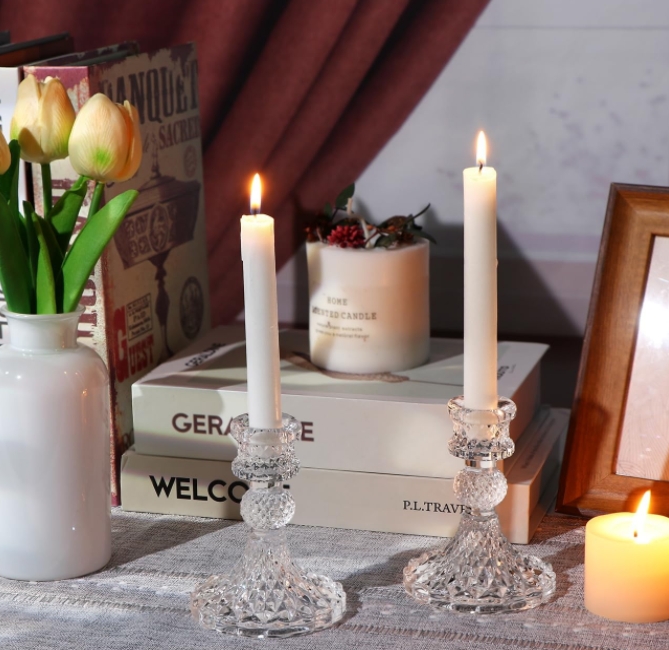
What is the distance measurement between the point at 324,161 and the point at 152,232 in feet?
0.69

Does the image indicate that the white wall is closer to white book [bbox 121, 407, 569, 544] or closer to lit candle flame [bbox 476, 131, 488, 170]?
white book [bbox 121, 407, 569, 544]

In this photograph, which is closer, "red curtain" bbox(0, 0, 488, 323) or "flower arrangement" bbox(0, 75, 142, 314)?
"flower arrangement" bbox(0, 75, 142, 314)

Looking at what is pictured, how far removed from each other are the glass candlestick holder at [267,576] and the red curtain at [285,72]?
1.38 feet

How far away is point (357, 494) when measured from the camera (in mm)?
750

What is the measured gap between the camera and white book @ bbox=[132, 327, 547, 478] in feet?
2.40

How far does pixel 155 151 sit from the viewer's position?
2.79 feet

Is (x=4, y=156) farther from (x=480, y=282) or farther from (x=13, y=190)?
(x=480, y=282)

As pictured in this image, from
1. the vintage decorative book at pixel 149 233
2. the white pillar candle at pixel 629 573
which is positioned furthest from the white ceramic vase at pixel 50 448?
the white pillar candle at pixel 629 573

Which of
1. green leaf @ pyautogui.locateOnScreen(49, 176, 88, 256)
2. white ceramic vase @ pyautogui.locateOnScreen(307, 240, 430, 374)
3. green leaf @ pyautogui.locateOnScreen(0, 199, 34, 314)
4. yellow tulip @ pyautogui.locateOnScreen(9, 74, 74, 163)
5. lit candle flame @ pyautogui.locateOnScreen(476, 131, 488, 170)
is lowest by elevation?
white ceramic vase @ pyautogui.locateOnScreen(307, 240, 430, 374)

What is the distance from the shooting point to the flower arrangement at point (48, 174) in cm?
65

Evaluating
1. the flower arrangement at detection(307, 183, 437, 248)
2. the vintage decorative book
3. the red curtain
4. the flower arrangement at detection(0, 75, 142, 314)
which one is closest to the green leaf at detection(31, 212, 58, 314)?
Result: the flower arrangement at detection(0, 75, 142, 314)

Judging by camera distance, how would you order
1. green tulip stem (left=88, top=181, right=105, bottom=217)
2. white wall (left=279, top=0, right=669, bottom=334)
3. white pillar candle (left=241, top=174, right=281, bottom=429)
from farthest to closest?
white wall (left=279, top=0, right=669, bottom=334)
green tulip stem (left=88, top=181, right=105, bottom=217)
white pillar candle (left=241, top=174, right=281, bottom=429)

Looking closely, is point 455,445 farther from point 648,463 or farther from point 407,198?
point 407,198

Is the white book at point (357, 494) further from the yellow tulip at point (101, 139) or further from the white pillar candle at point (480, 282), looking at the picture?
the yellow tulip at point (101, 139)
